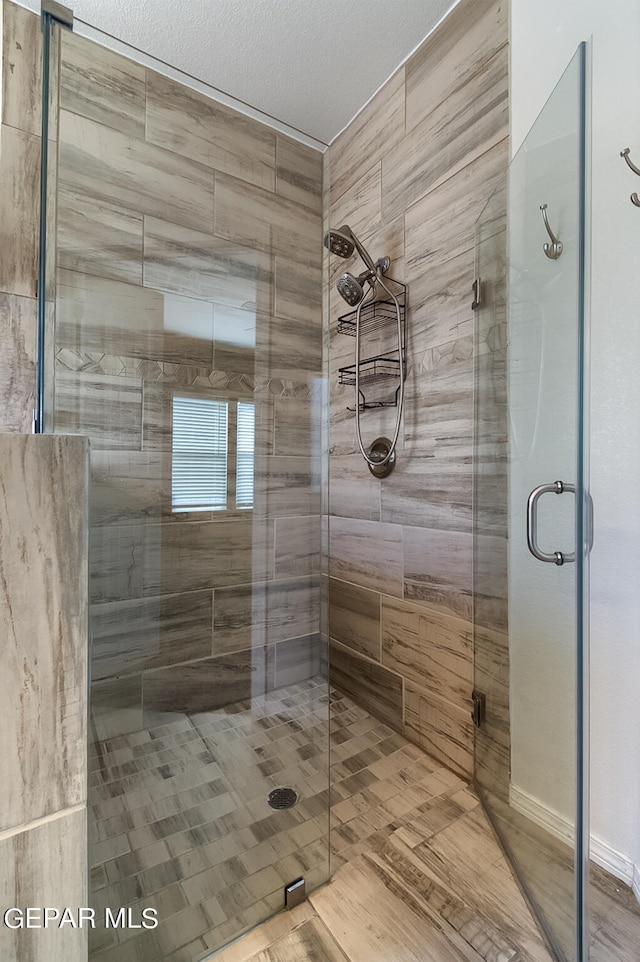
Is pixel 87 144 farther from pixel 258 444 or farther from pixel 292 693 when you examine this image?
pixel 292 693

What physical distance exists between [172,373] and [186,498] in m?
0.31

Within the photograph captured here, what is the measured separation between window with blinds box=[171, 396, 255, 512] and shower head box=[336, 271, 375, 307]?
93cm

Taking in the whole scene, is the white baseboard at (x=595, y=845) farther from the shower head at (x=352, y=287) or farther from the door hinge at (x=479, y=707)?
the shower head at (x=352, y=287)

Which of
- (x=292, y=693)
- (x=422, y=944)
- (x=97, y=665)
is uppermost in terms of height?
(x=97, y=665)

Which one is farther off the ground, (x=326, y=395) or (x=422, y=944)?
(x=326, y=395)

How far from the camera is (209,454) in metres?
1.10

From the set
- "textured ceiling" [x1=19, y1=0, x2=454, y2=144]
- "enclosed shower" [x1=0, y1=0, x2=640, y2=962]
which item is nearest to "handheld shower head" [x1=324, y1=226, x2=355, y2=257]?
"enclosed shower" [x1=0, y1=0, x2=640, y2=962]

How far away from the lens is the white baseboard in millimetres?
1013

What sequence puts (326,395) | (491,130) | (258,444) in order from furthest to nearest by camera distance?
(491,130) → (326,395) → (258,444)

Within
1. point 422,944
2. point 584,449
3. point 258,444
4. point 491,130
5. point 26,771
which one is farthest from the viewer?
point 491,130

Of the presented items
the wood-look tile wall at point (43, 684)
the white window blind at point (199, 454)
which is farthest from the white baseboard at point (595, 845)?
the white window blind at point (199, 454)

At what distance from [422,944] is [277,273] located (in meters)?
1.66

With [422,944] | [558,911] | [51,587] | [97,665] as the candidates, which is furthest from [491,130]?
[422,944]

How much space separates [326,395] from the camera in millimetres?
1282
